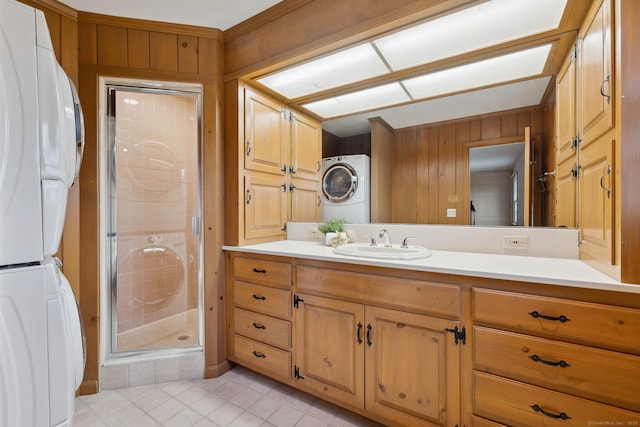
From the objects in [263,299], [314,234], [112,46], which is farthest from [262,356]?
[112,46]

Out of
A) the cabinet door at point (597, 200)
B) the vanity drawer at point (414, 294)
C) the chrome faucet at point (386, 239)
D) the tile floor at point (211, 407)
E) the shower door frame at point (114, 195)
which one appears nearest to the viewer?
the cabinet door at point (597, 200)

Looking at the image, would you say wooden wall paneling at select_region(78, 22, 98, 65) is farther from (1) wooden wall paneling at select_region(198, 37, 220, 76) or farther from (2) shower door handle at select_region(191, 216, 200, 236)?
(2) shower door handle at select_region(191, 216, 200, 236)

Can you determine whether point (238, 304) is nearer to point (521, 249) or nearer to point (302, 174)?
point (302, 174)

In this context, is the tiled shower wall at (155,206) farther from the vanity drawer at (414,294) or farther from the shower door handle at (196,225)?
the vanity drawer at (414,294)

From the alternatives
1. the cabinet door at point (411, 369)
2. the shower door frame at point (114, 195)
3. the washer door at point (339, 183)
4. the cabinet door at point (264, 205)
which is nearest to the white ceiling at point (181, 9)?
the shower door frame at point (114, 195)

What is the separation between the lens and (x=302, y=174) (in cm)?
245

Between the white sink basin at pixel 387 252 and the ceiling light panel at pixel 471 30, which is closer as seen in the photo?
the ceiling light panel at pixel 471 30

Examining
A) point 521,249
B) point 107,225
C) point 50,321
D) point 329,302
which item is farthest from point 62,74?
point 521,249

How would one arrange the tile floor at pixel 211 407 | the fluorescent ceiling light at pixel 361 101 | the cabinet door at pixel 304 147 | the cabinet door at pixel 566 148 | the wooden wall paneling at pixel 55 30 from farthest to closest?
the cabinet door at pixel 304 147
the fluorescent ceiling light at pixel 361 101
the wooden wall paneling at pixel 55 30
the tile floor at pixel 211 407
the cabinet door at pixel 566 148

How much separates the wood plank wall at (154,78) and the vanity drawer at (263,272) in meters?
0.18

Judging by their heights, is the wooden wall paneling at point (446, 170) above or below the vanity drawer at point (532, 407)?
above

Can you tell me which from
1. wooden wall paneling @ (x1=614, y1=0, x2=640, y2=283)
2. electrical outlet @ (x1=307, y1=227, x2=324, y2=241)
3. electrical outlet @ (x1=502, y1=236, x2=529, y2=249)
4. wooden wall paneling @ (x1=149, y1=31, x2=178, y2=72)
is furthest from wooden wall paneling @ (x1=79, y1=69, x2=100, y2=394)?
wooden wall paneling @ (x1=614, y1=0, x2=640, y2=283)

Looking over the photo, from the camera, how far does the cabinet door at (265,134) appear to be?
207 cm

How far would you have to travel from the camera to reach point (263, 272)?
5.98 feet
